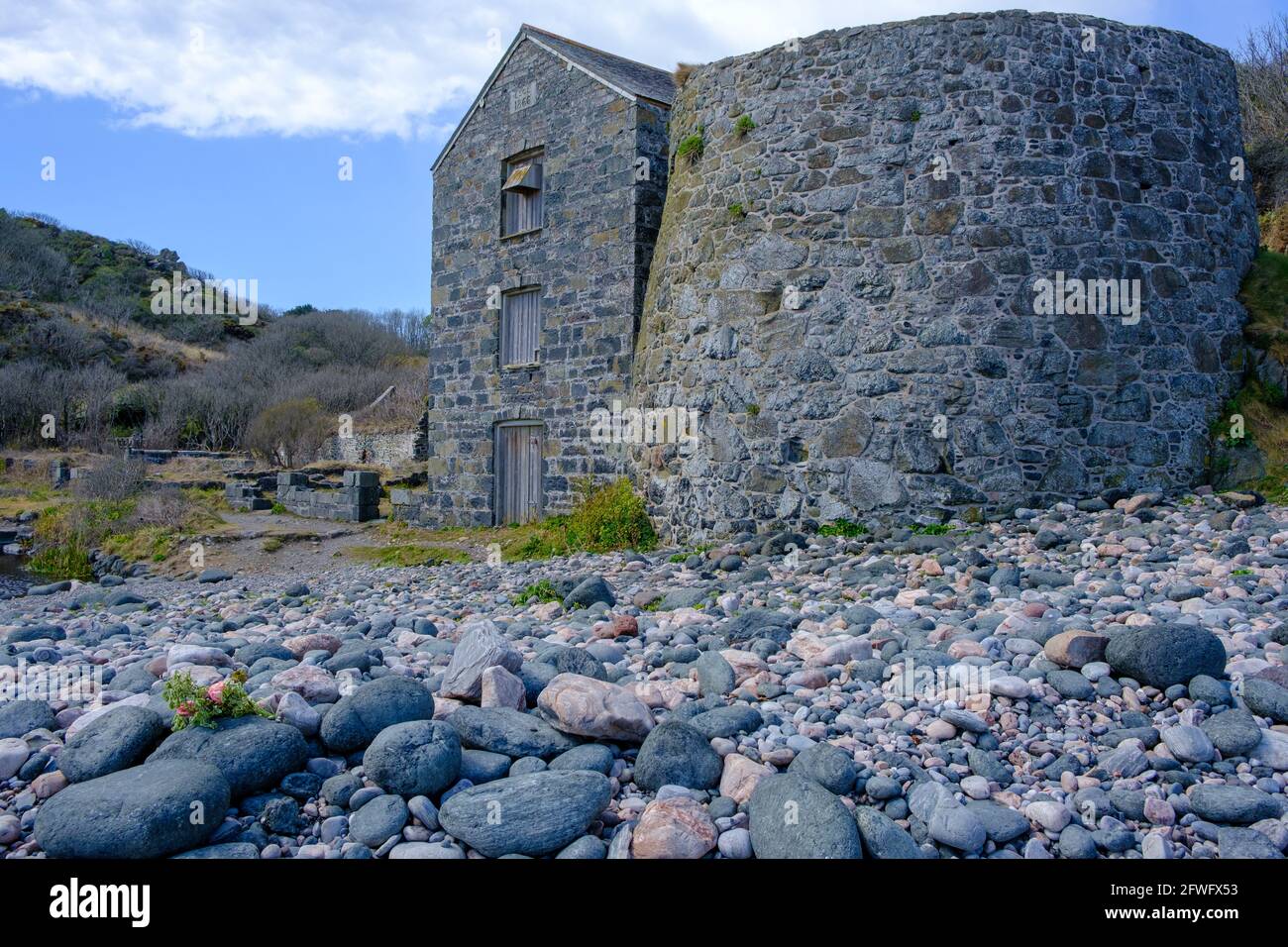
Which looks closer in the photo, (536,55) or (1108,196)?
(1108,196)

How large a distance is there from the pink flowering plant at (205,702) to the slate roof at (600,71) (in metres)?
11.8

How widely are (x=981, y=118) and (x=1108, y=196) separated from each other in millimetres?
1623

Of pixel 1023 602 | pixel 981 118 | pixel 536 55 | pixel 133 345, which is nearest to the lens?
pixel 1023 602

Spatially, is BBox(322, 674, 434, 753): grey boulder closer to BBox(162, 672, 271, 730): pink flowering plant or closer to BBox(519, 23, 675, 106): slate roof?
BBox(162, 672, 271, 730): pink flowering plant

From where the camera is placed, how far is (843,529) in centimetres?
962

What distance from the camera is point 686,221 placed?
37.2 ft

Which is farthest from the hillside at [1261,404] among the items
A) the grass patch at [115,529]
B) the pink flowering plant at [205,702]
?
the grass patch at [115,529]

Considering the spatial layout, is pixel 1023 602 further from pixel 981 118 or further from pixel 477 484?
pixel 477 484

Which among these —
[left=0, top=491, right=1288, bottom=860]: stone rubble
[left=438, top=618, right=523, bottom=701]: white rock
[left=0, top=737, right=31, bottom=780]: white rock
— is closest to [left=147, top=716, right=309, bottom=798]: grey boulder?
[left=0, top=491, right=1288, bottom=860]: stone rubble

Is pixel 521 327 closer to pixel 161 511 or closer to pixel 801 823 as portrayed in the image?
pixel 161 511

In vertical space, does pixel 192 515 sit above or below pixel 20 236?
below

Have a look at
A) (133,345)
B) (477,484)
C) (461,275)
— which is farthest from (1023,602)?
(133,345)

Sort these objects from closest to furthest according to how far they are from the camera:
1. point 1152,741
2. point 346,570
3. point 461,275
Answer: point 1152,741, point 346,570, point 461,275

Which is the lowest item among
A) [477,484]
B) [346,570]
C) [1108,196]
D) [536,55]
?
[346,570]
